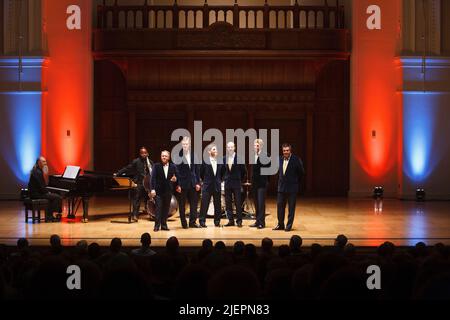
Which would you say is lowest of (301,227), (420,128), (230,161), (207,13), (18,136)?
(301,227)

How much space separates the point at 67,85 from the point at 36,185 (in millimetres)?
4935

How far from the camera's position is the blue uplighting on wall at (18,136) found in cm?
1677

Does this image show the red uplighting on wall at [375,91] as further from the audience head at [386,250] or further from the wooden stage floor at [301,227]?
the audience head at [386,250]

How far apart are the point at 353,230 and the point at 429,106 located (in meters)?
6.13

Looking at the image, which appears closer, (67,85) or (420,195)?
(420,195)

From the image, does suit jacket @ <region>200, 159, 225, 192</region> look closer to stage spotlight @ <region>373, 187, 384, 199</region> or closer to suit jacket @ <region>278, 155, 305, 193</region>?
suit jacket @ <region>278, 155, 305, 193</region>

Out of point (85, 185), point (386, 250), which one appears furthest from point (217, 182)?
point (386, 250)

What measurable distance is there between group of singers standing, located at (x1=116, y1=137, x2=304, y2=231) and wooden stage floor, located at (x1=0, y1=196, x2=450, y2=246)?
0.82ft

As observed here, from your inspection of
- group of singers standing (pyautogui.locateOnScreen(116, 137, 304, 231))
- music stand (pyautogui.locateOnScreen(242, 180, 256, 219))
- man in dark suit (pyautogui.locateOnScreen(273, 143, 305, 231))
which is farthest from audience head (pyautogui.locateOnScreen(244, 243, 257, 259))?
music stand (pyautogui.locateOnScreen(242, 180, 256, 219))

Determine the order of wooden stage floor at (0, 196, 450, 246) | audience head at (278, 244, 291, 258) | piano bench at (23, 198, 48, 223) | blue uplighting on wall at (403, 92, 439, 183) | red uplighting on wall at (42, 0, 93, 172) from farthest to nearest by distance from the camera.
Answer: red uplighting on wall at (42, 0, 93, 172), blue uplighting on wall at (403, 92, 439, 183), piano bench at (23, 198, 48, 223), wooden stage floor at (0, 196, 450, 246), audience head at (278, 244, 291, 258)

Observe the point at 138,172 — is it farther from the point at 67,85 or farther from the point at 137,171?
the point at 67,85

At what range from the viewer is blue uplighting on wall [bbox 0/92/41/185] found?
55.0ft

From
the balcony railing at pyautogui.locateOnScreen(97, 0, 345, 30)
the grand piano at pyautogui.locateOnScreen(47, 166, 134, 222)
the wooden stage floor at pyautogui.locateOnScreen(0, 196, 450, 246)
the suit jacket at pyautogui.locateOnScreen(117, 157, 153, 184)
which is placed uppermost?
the balcony railing at pyautogui.locateOnScreen(97, 0, 345, 30)

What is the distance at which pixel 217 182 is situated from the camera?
12.4 metres
